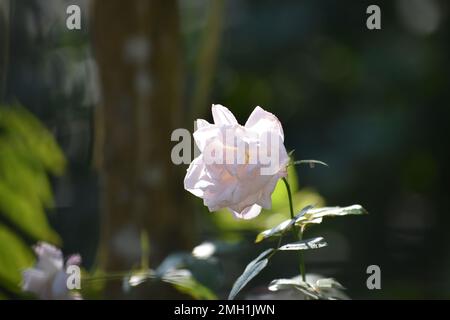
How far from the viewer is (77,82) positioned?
1573mm

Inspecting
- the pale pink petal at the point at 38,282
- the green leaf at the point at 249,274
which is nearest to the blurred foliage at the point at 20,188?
the pale pink petal at the point at 38,282

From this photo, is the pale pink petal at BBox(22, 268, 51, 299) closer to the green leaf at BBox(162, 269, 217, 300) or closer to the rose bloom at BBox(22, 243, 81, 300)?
the rose bloom at BBox(22, 243, 81, 300)

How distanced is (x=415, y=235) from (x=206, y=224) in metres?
0.89

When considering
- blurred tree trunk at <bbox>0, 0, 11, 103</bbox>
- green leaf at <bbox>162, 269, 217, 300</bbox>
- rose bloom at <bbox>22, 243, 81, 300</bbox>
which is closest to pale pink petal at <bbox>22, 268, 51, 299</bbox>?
rose bloom at <bbox>22, 243, 81, 300</bbox>

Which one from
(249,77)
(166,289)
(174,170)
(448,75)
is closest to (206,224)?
(174,170)

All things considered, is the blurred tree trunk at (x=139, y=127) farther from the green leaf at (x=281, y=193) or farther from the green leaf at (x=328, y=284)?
the green leaf at (x=328, y=284)

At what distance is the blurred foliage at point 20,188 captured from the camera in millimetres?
934

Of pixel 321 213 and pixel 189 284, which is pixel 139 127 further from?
pixel 321 213

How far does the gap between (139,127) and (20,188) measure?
16 cm

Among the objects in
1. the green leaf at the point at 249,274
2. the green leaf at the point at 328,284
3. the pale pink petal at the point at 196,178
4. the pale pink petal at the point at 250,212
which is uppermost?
the pale pink petal at the point at 196,178

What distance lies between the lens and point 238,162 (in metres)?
0.58

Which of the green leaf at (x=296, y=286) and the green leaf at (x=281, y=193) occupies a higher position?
the green leaf at (x=281, y=193)

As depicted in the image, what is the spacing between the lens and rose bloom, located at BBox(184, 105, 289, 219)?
1.89 feet

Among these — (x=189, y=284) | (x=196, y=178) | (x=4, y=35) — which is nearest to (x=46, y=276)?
(x=189, y=284)
